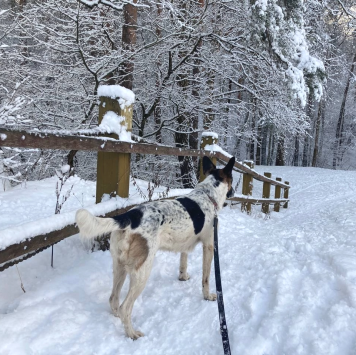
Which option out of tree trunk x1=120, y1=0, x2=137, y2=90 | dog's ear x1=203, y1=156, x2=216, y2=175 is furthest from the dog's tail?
tree trunk x1=120, y1=0, x2=137, y2=90


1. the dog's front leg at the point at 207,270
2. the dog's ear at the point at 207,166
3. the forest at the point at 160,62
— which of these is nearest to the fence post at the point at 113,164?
the dog's ear at the point at 207,166

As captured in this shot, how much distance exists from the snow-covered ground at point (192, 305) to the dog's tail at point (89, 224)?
0.71 m

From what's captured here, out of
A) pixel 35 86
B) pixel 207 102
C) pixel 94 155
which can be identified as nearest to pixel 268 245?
pixel 207 102

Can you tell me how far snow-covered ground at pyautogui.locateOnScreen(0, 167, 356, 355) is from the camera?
1902mm

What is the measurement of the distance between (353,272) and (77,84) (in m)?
7.21

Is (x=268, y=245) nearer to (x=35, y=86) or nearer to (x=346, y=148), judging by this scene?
(x=35, y=86)

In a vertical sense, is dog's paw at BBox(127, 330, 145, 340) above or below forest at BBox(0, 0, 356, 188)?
below

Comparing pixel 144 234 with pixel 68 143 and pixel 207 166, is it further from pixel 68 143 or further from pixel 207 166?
pixel 207 166

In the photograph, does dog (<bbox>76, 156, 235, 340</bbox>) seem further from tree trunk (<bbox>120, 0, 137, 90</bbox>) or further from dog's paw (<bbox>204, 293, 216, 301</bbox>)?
tree trunk (<bbox>120, 0, 137, 90</bbox>)

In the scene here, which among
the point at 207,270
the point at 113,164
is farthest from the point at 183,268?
the point at 113,164

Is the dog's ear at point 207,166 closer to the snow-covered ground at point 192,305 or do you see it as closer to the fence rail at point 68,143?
the fence rail at point 68,143

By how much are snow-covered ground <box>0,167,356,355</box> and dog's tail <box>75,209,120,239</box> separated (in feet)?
2.34

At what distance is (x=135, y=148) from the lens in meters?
3.03

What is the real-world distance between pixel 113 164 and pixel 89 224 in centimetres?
123
